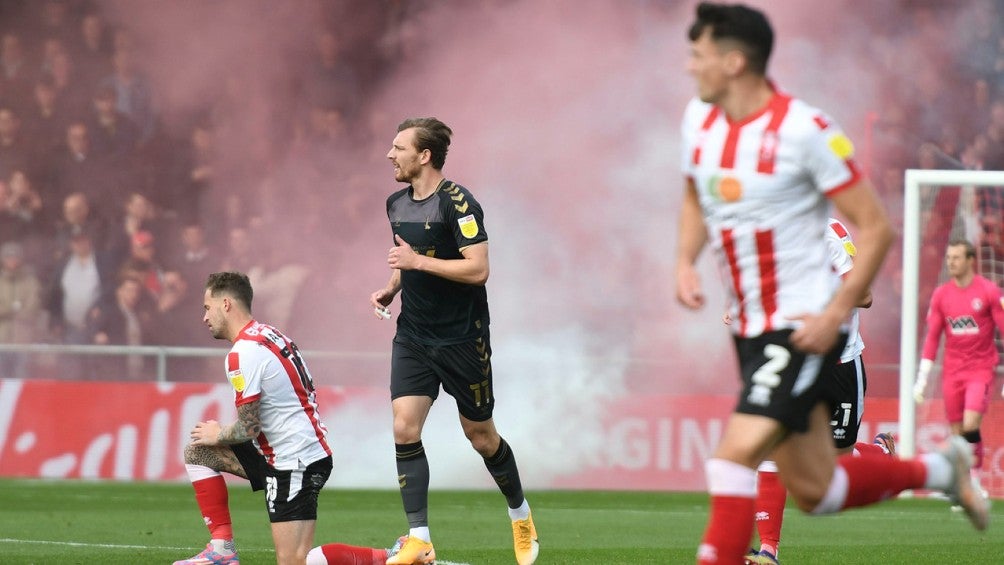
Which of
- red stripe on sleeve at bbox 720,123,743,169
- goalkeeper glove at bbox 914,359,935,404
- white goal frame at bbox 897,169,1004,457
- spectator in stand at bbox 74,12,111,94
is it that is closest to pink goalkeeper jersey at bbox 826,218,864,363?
red stripe on sleeve at bbox 720,123,743,169

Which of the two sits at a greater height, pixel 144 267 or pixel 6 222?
pixel 6 222

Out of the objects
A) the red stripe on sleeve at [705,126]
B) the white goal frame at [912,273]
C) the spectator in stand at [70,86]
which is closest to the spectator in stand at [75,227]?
the spectator in stand at [70,86]

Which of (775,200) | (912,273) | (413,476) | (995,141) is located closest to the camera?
(775,200)

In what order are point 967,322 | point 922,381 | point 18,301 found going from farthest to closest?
point 18,301, point 967,322, point 922,381

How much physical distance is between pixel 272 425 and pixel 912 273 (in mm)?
8444

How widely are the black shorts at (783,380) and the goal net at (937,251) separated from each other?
347 inches

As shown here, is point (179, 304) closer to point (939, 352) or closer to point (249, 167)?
point (249, 167)

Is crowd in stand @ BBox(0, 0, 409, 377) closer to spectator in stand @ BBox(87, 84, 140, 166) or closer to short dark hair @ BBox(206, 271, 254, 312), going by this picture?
spectator in stand @ BBox(87, 84, 140, 166)

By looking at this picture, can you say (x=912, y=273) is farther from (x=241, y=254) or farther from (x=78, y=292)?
(x=78, y=292)

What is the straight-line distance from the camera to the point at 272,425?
652 centimetres

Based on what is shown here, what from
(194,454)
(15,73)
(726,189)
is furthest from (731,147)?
(15,73)

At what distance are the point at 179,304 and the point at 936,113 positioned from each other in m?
8.87

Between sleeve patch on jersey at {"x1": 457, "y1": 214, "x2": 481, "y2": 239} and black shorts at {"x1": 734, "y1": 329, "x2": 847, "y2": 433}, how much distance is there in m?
2.63

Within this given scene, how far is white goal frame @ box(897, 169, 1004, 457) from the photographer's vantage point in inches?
523
